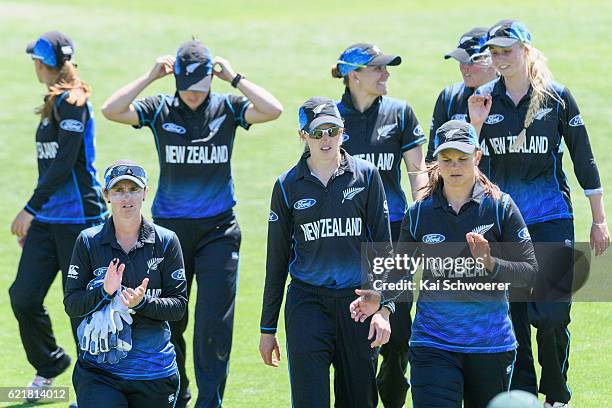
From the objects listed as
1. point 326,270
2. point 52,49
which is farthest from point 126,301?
point 52,49

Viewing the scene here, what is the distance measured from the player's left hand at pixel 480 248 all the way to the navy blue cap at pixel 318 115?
1.15m

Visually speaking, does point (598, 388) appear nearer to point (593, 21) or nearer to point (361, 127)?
point (361, 127)

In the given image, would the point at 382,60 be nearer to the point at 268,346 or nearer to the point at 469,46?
the point at 469,46

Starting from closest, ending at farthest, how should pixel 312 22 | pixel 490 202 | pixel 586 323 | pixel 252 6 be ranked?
pixel 490 202, pixel 586 323, pixel 312 22, pixel 252 6

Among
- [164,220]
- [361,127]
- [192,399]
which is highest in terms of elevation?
[361,127]

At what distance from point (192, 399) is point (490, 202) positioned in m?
3.64

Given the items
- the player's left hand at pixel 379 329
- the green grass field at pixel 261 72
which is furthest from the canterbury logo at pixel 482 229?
the green grass field at pixel 261 72

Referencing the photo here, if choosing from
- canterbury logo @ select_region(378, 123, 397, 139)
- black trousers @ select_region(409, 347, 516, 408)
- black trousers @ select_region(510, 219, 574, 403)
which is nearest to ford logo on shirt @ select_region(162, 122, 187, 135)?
canterbury logo @ select_region(378, 123, 397, 139)

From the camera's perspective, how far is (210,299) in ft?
29.4

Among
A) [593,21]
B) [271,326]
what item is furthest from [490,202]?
[593,21]

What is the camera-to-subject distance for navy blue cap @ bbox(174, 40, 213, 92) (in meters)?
9.14

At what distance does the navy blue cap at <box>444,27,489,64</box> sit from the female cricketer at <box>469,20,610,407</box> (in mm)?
807

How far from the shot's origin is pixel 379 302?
23.5 feet

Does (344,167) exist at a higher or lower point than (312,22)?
lower
